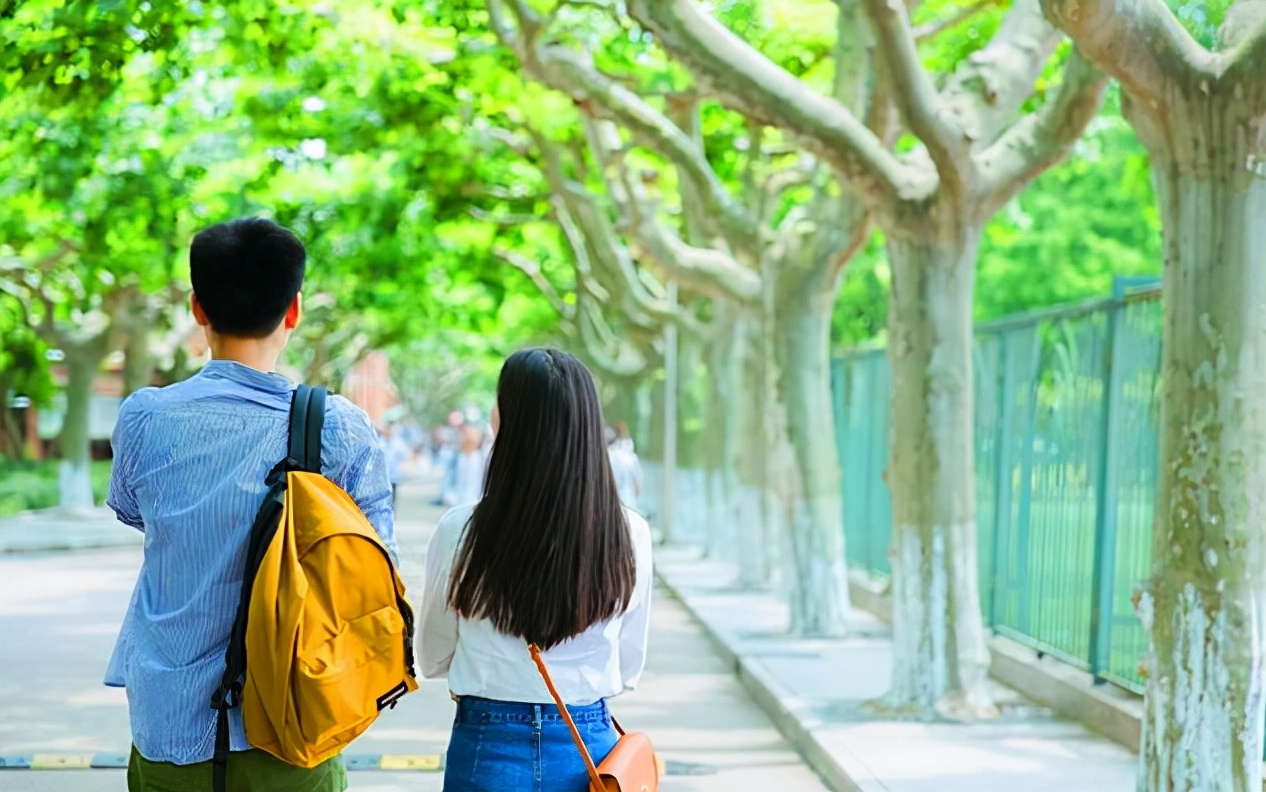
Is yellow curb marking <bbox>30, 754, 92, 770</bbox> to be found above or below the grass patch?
below

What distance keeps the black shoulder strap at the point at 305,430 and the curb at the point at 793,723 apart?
5.46m

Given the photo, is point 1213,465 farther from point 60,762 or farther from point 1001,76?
point 60,762

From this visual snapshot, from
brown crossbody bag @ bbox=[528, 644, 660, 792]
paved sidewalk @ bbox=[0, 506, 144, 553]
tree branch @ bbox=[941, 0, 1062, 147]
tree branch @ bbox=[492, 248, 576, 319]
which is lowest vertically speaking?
paved sidewalk @ bbox=[0, 506, 144, 553]

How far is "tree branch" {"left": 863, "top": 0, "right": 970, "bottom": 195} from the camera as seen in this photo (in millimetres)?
9516

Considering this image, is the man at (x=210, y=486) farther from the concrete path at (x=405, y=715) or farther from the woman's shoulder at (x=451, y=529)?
the concrete path at (x=405, y=715)

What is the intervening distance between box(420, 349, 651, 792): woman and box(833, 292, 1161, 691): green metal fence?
6.79 metres

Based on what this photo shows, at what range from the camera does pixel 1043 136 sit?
10188 mm

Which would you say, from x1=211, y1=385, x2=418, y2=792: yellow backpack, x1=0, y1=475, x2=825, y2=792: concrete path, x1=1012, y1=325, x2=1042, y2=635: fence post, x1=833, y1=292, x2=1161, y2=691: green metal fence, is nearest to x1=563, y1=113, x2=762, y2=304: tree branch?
x1=0, y1=475, x2=825, y2=792: concrete path

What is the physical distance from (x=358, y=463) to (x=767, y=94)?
6.99 metres

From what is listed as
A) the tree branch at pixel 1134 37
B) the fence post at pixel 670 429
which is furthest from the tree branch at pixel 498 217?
the tree branch at pixel 1134 37

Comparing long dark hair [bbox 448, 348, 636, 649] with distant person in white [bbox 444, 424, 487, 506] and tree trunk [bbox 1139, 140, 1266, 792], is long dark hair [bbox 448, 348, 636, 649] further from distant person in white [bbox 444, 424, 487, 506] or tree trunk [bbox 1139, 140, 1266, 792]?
distant person in white [bbox 444, 424, 487, 506]

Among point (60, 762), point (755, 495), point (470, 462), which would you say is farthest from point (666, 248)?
point (470, 462)

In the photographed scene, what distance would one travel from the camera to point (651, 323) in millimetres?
29656

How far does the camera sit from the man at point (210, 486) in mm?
3146
